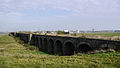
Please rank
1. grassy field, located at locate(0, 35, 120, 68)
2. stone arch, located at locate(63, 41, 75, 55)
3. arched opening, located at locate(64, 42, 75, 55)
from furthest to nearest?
A: arched opening, located at locate(64, 42, 75, 55) < stone arch, located at locate(63, 41, 75, 55) < grassy field, located at locate(0, 35, 120, 68)

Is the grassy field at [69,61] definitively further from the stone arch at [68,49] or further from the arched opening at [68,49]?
the arched opening at [68,49]

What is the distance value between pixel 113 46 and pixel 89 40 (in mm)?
3750

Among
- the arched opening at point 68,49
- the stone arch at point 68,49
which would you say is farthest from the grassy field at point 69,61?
the arched opening at point 68,49

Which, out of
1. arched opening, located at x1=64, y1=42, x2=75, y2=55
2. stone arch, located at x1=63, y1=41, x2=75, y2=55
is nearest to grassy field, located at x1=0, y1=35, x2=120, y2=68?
stone arch, located at x1=63, y1=41, x2=75, y2=55

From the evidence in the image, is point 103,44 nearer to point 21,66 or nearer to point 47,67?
point 47,67

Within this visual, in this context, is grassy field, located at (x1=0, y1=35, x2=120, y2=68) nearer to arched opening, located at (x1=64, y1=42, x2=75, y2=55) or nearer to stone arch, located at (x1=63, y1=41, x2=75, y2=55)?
stone arch, located at (x1=63, y1=41, x2=75, y2=55)

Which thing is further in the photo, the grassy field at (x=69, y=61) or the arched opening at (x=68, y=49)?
the arched opening at (x=68, y=49)

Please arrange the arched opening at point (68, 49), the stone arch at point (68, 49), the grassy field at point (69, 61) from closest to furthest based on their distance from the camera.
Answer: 1. the grassy field at point (69, 61)
2. the stone arch at point (68, 49)
3. the arched opening at point (68, 49)

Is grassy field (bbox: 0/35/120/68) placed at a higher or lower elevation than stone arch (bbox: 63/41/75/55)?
higher

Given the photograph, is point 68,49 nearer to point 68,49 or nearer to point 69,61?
point 68,49

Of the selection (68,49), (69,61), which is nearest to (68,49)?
(68,49)

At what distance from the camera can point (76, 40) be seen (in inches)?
A: 760

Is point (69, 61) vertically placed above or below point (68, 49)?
above

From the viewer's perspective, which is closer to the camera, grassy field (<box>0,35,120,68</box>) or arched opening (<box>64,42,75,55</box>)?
grassy field (<box>0,35,120,68</box>)
